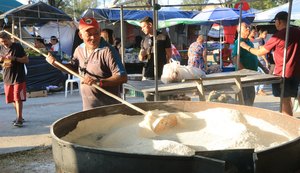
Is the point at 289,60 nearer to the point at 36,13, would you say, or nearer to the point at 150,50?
the point at 150,50

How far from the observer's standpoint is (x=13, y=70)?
18.9 feet

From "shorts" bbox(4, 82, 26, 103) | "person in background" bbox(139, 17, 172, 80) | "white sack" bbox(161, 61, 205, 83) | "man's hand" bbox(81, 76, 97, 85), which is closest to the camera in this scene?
"man's hand" bbox(81, 76, 97, 85)

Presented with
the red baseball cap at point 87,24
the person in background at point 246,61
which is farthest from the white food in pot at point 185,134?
the person in background at point 246,61

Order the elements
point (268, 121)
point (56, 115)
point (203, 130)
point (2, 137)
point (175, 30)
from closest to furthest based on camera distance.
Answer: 1. point (203, 130)
2. point (268, 121)
3. point (2, 137)
4. point (56, 115)
5. point (175, 30)

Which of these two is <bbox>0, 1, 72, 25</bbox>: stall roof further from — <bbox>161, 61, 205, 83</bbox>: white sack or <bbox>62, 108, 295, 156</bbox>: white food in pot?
<bbox>62, 108, 295, 156</bbox>: white food in pot

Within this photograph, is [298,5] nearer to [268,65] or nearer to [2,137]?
[268,65]

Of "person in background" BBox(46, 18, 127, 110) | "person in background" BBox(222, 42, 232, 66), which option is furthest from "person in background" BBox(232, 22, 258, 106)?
"person in background" BBox(222, 42, 232, 66)

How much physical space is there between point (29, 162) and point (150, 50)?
2.09m

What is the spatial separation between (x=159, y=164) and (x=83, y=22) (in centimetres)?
188

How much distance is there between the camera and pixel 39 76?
9.56 meters

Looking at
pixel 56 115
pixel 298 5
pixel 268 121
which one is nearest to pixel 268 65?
pixel 298 5

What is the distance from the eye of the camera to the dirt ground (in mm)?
3992

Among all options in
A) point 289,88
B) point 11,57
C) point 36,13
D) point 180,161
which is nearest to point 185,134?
point 180,161

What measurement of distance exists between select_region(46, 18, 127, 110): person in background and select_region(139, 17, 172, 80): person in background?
174cm
